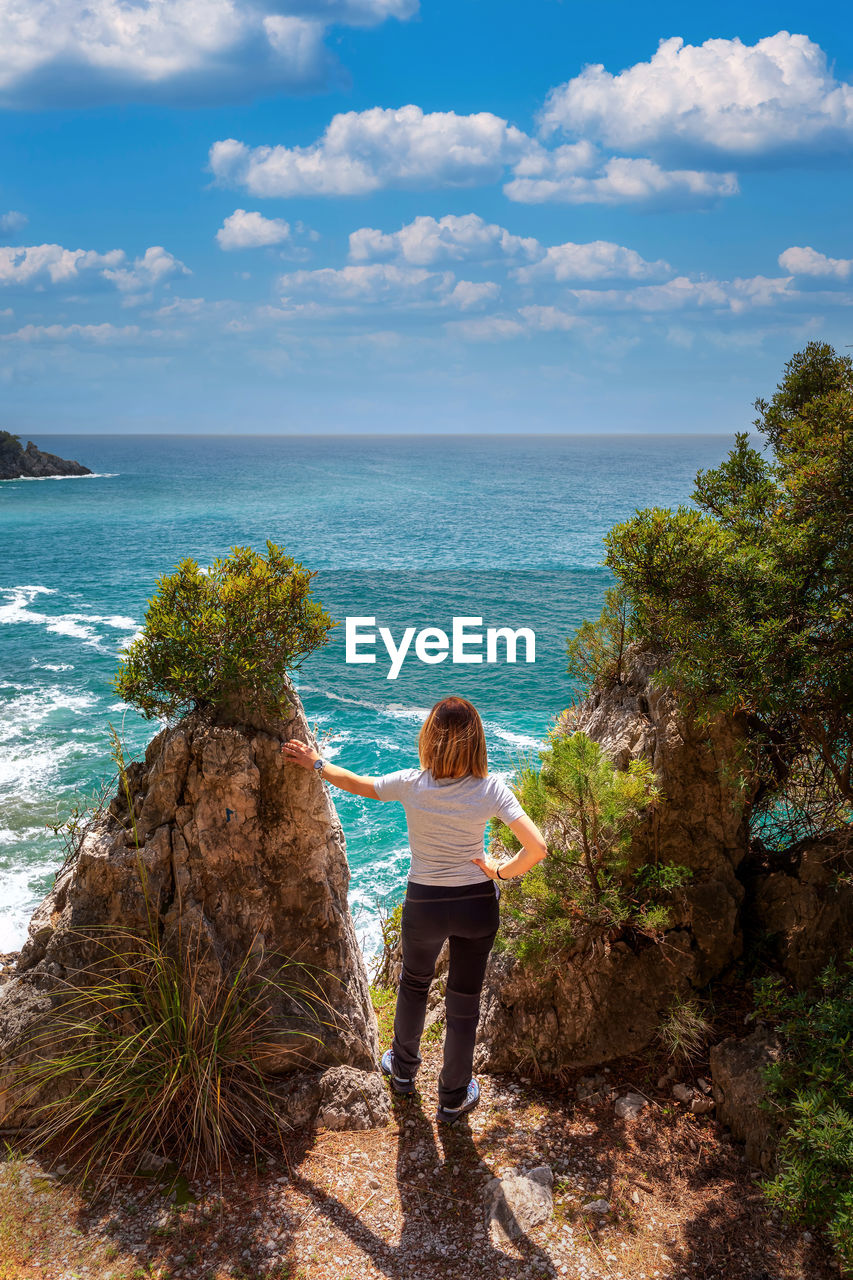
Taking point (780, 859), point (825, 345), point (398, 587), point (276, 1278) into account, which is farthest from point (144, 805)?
point (398, 587)

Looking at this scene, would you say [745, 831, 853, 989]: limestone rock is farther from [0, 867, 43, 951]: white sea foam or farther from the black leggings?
[0, 867, 43, 951]: white sea foam

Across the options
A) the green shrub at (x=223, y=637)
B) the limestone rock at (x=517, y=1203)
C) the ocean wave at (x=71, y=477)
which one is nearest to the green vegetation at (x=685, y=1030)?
the limestone rock at (x=517, y=1203)

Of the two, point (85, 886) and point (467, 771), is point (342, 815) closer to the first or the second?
point (85, 886)

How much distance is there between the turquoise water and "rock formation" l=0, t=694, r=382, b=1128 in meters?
2.02

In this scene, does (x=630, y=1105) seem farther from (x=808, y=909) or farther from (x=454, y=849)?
(x=454, y=849)

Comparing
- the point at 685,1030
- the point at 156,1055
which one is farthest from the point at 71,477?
the point at 685,1030

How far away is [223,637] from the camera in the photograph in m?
5.70

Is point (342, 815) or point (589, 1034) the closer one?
point (589, 1034)

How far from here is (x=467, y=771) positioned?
486cm

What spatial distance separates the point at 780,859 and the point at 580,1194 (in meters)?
3.19

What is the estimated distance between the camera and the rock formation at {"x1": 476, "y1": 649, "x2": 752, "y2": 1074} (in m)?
6.32

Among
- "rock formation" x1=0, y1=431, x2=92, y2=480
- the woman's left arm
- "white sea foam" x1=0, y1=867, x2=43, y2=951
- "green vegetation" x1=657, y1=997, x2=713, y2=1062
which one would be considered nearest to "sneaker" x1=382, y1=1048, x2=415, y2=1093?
"green vegetation" x1=657, y1=997, x2=713, y2=1062

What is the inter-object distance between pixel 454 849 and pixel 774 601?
2792mm

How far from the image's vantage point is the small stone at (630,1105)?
5.70 meters
